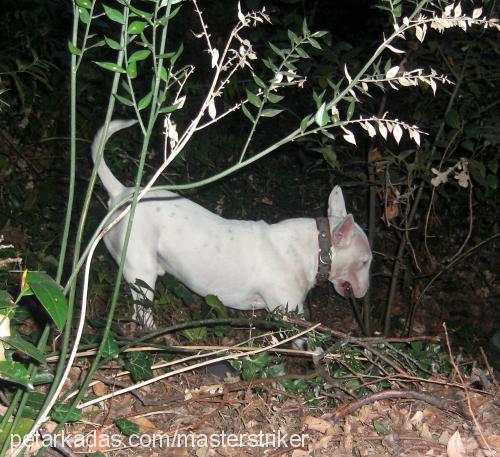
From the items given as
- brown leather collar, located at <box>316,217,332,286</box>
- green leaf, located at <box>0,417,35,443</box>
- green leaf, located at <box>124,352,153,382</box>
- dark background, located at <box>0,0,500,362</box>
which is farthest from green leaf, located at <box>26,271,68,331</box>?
dark background, located at <box>0,0,500,362</box>

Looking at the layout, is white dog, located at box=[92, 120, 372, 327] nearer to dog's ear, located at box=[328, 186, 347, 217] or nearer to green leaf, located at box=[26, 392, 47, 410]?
dog's ear, located at box=[328, 186, 347, 217]

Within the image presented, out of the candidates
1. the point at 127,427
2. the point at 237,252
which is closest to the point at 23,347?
the point at 127,427

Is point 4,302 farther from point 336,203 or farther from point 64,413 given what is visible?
point 336,203

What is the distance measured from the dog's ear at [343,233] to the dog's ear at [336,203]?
0.97 feet

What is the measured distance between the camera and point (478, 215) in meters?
5.73

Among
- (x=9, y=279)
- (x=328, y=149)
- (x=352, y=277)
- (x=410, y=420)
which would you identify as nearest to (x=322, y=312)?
(x=352, y=277)

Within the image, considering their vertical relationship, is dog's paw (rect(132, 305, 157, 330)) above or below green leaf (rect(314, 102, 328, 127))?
below

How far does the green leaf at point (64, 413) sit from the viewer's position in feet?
6.36

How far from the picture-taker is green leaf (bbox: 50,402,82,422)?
1937 millimetres

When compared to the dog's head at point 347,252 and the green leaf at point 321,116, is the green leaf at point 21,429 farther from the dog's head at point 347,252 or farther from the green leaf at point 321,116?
the dog's head at point 347,252

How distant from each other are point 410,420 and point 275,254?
228cm

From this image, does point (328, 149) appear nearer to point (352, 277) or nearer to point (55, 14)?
point (352, 277)

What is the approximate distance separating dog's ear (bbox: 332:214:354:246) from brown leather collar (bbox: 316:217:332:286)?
5 cm

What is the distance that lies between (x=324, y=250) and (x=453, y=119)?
1173 millimetres
